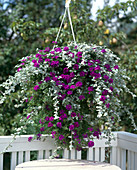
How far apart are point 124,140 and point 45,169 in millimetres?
797

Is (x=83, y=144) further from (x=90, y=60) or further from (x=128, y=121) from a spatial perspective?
(x=128, y=121)

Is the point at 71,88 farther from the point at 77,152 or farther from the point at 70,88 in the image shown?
the point at 77,152

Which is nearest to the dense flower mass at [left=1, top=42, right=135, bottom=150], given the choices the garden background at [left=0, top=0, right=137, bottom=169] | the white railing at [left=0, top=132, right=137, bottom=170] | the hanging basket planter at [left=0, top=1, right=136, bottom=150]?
the hanging basket planter at [left=0, top=1, right=136, bottom=150]

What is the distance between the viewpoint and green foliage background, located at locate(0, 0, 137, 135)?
2820 millimetres

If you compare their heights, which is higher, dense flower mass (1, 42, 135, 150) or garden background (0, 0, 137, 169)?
garden background (0, 0, 137, 169)

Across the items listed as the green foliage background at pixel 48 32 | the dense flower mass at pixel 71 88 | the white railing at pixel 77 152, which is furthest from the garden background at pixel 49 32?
the dense flower mass at pixel 71 88

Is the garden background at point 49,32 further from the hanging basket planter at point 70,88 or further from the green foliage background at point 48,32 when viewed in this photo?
the hanging basket planter at point 70,88

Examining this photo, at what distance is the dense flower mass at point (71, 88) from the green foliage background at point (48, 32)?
3.19 feet

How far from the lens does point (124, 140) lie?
84.4 inches

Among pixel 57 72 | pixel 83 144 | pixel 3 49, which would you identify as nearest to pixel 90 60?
pixel 57 72

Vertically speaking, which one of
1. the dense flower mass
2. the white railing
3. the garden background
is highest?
→ the garden background

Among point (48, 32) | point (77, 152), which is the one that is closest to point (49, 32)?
point (48, 32)

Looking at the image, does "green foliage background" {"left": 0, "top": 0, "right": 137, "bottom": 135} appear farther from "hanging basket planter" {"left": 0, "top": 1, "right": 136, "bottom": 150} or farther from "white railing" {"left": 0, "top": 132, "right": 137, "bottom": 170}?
"hanging basket planter" {"left": 0, "top": 1, "right": 136, "bottom": 150}

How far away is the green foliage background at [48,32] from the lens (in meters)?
2.82
